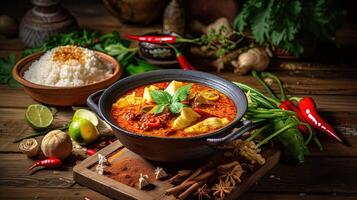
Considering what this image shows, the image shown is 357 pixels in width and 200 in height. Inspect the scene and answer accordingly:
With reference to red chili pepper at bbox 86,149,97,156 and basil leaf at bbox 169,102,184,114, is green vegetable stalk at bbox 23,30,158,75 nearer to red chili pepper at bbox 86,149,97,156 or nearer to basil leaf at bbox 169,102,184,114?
red chili pepper at bbox 86,149,97,156

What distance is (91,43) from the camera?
4.13 meters

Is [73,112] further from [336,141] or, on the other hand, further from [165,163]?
[336,141]

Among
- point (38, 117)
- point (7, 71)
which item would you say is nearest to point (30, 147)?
point (38, 117)

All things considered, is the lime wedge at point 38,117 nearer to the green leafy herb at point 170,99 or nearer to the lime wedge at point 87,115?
the lime wedge at point 87,115

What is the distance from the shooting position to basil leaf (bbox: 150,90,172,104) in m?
2.58

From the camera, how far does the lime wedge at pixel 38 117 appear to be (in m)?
3.06

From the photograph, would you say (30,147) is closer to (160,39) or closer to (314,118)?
(160,39)

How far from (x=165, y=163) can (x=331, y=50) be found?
230 centimetres

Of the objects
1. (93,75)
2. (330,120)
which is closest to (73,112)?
(93,75)

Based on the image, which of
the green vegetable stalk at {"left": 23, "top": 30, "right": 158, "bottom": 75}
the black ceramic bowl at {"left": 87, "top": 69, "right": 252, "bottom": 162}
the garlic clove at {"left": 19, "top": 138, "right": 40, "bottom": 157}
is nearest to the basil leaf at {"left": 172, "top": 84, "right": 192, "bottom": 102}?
the black ceramic bowl at {"left": 87, "top": 69, "right": 252, "bottom": 162}

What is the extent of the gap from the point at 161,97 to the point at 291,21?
1.69m

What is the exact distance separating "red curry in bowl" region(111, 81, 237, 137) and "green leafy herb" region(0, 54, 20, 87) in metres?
1.29

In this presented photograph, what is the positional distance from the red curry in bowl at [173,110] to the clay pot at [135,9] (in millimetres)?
2042

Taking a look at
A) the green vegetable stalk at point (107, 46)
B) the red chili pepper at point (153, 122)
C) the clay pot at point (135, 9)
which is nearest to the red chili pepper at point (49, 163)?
the red chili pepper at point (153, 122)
